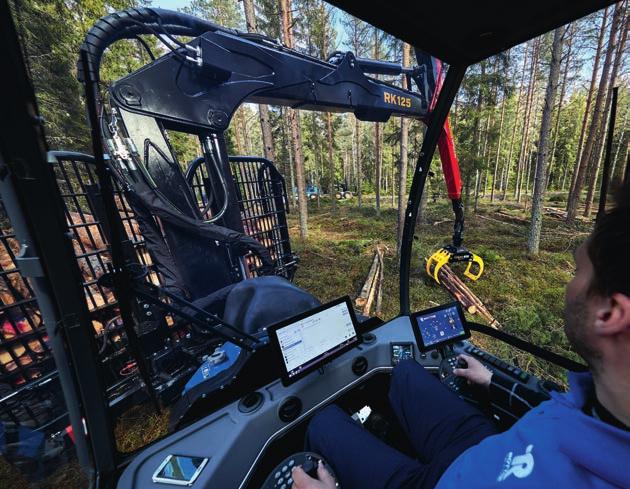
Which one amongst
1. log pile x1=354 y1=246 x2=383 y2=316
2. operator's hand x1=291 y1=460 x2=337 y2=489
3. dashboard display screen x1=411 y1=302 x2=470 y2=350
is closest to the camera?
operator's hand x1=291 y1=460 x2=337 y2=489

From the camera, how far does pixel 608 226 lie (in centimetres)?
67

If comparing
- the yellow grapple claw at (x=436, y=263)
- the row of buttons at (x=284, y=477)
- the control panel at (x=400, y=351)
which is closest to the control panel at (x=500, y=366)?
the control panel at (x=400, y=351)

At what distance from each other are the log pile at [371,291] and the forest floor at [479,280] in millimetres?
188

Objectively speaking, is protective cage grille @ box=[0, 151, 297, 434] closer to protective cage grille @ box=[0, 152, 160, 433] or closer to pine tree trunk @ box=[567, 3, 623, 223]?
protective cage grille @ box=[0, 152, 160, 433]

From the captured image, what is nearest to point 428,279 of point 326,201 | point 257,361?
point 257,361

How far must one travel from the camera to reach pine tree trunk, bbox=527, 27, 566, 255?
A: 667cm

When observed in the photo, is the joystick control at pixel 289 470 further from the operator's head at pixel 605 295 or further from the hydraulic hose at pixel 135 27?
the hydraulic hose at pixel 135 27

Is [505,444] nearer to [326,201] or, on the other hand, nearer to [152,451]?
[152,451]

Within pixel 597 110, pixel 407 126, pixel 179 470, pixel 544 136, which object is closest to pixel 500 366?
pixel 179 470

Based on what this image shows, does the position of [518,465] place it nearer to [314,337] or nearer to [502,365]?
[314,337]

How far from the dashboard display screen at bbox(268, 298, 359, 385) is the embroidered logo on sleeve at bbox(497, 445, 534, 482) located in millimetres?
959

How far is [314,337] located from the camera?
4.96 ft

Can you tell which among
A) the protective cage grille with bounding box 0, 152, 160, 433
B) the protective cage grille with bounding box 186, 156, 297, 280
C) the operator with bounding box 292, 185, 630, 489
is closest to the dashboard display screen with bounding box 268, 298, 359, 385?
the operator with bounding box 292, 185, 630, 489

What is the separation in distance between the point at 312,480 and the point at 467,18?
2.29 m
